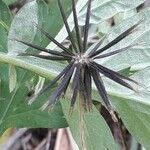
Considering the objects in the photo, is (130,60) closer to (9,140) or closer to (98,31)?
(98,31)

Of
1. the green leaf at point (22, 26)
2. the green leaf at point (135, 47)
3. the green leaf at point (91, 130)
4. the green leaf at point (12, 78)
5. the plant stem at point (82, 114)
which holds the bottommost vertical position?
the plant stem at point (82, 114)

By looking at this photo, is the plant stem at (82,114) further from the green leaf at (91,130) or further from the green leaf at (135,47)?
the green leaf at (135,47)

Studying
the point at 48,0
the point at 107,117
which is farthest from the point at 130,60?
the point at 107,117

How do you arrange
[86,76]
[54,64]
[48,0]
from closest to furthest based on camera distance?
[86,76]
[54,64]
[48,0]

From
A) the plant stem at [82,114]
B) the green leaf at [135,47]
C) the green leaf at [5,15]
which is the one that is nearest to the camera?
the plant stem at [82,114]

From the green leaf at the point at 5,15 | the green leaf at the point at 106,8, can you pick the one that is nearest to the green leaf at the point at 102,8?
the green leaf at the point at 106,8

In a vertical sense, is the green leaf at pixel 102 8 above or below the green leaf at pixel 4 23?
below

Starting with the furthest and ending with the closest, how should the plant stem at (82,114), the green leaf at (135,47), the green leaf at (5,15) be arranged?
the green leaf at (5,15), the green leaf at (135,47), the plant stem at (82,114)

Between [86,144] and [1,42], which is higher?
[1,42]
